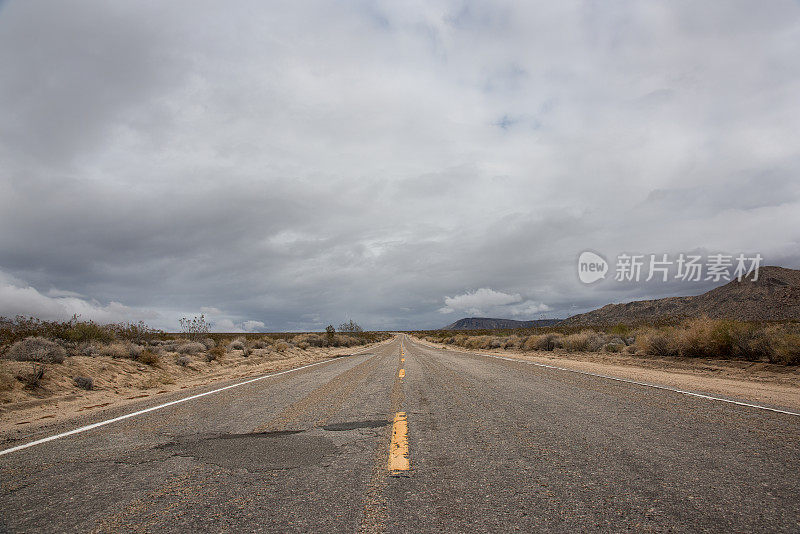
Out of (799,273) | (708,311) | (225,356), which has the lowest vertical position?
(225,356)

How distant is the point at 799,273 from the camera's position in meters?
76.3

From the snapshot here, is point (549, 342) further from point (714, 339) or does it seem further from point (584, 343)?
point (714, 339)

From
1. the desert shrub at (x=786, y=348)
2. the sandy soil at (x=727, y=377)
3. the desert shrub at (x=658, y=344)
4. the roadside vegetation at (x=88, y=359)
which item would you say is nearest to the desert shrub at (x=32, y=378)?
the roadside vegetation at (x=88, y=359)

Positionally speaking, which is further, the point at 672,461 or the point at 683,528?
the point at 672,461

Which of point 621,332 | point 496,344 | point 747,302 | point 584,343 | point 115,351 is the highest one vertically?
point 747,302

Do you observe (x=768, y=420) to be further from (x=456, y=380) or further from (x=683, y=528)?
(x=456, y=380)

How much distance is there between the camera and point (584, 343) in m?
23.6

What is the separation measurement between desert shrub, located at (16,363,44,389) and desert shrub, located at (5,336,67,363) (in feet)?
3.41

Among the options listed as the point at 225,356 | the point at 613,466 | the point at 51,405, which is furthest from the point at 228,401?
the point at 225,356

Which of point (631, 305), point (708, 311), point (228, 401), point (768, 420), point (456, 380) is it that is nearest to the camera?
point (768, 420)

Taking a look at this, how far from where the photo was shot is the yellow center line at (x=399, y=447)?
11.2ft

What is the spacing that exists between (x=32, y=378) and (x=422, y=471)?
11.1 meters

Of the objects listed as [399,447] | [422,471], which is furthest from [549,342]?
[422,471]

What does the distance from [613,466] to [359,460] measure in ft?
6.94
